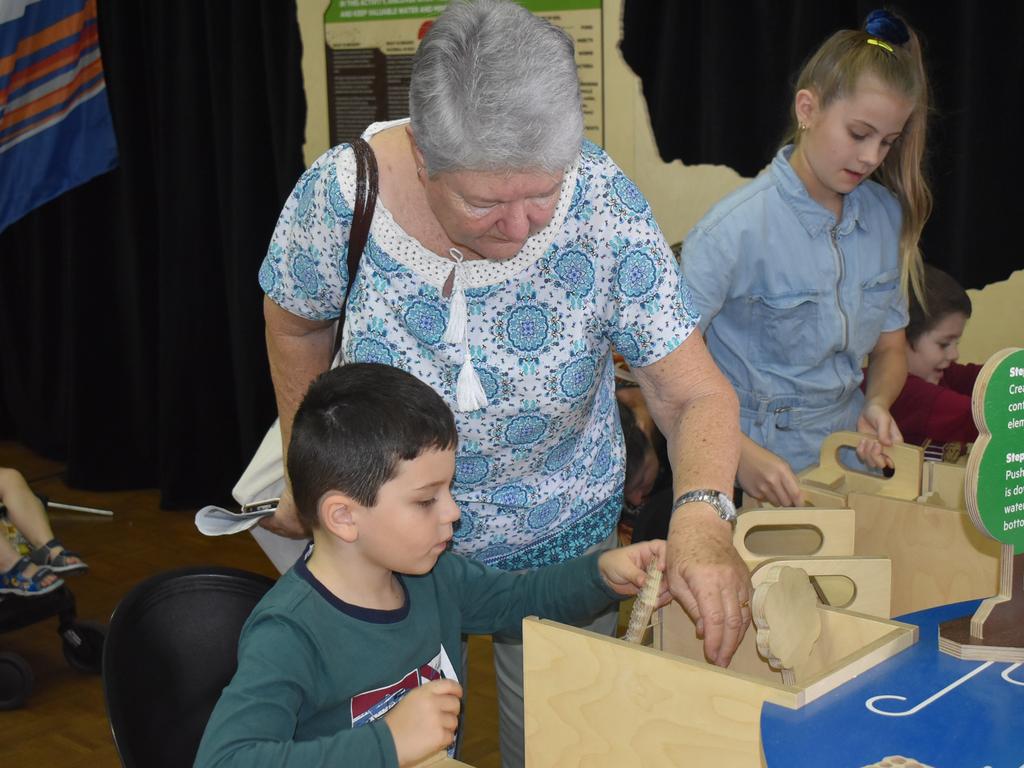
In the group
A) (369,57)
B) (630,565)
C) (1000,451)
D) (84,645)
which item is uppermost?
(369,57)

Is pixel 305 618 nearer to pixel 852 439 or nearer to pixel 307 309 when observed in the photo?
pixel 307 309

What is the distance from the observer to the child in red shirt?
2.80 meters

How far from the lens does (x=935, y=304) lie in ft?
9.78

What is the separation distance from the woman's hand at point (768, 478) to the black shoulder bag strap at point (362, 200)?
747 millimetres

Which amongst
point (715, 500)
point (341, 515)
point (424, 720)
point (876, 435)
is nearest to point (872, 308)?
point (876, 435)

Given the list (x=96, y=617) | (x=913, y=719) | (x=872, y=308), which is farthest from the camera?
(x=96, y=617)

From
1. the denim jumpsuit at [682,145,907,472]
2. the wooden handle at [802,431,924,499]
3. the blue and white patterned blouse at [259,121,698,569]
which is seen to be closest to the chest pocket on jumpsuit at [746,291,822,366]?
the denim jumpsuit at [682,145,907,472]

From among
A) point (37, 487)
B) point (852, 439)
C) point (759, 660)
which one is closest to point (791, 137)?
point (852, 439)

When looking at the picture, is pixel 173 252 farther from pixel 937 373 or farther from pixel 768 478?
pixel 768 478

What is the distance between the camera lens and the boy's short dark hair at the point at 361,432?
1.42 meters

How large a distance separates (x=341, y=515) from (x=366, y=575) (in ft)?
0.29

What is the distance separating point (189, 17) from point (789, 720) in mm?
4351

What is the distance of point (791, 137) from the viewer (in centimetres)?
246

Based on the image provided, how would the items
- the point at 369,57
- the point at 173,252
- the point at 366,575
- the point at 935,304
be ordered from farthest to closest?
the point at 173,252 → the point at 369,57 → the point at 935,304 → the point at 366,575
